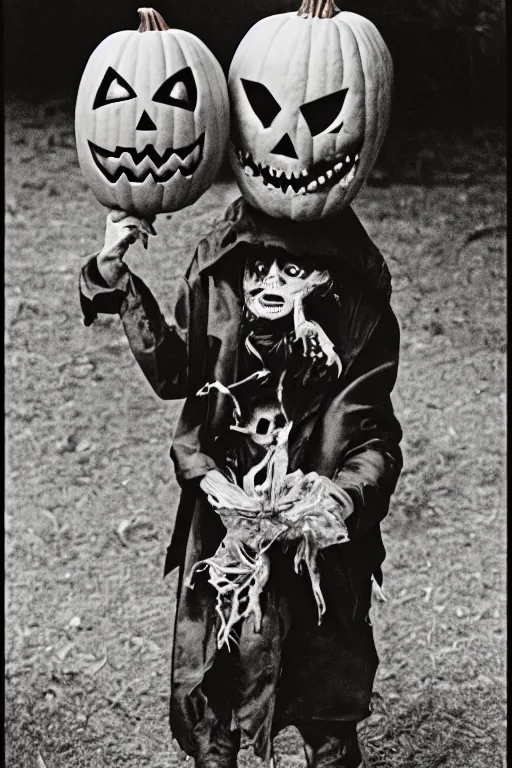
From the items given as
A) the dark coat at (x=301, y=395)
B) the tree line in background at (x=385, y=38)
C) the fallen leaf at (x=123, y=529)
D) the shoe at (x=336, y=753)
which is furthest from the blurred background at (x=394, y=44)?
the shoe at (x=336, y=753)

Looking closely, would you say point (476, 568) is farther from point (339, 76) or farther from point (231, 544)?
point (339, 76)

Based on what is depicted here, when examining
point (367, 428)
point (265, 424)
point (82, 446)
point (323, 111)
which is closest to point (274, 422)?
point (265, 424)

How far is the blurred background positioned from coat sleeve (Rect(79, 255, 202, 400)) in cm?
Result: 122

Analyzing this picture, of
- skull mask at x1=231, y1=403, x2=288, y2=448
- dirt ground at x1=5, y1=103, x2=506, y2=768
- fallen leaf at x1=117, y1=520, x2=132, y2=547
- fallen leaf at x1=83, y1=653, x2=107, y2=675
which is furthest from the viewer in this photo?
fallen leaf at x1=117, y1=520, x2=132, y2=547

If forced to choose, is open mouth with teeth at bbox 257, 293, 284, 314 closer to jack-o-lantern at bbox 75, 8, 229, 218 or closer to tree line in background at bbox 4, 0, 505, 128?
jack-o-lantern at bbox 75, 8, 229, 218

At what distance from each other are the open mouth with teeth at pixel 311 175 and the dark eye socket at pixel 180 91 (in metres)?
0.14

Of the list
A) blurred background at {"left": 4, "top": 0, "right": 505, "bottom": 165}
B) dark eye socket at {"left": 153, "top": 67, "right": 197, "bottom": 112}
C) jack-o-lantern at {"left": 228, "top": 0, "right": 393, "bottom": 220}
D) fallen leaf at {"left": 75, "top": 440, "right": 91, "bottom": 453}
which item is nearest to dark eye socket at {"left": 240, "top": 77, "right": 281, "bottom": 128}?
jack-o-lantern at {"left": 228, "top": 0, "right": 393, "bottom": 220}

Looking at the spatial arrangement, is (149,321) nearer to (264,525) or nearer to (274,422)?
(274,422)

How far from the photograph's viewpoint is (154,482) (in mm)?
4059

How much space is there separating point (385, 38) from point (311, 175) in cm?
158

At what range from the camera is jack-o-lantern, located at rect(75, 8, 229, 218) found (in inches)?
93.7

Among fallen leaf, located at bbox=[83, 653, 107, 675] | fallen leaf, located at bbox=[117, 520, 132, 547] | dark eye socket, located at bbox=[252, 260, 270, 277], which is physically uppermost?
dark eye socket, located at bbox=[252, 260, 270, 277]

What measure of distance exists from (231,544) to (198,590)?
15cm

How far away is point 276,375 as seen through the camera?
2594mm
